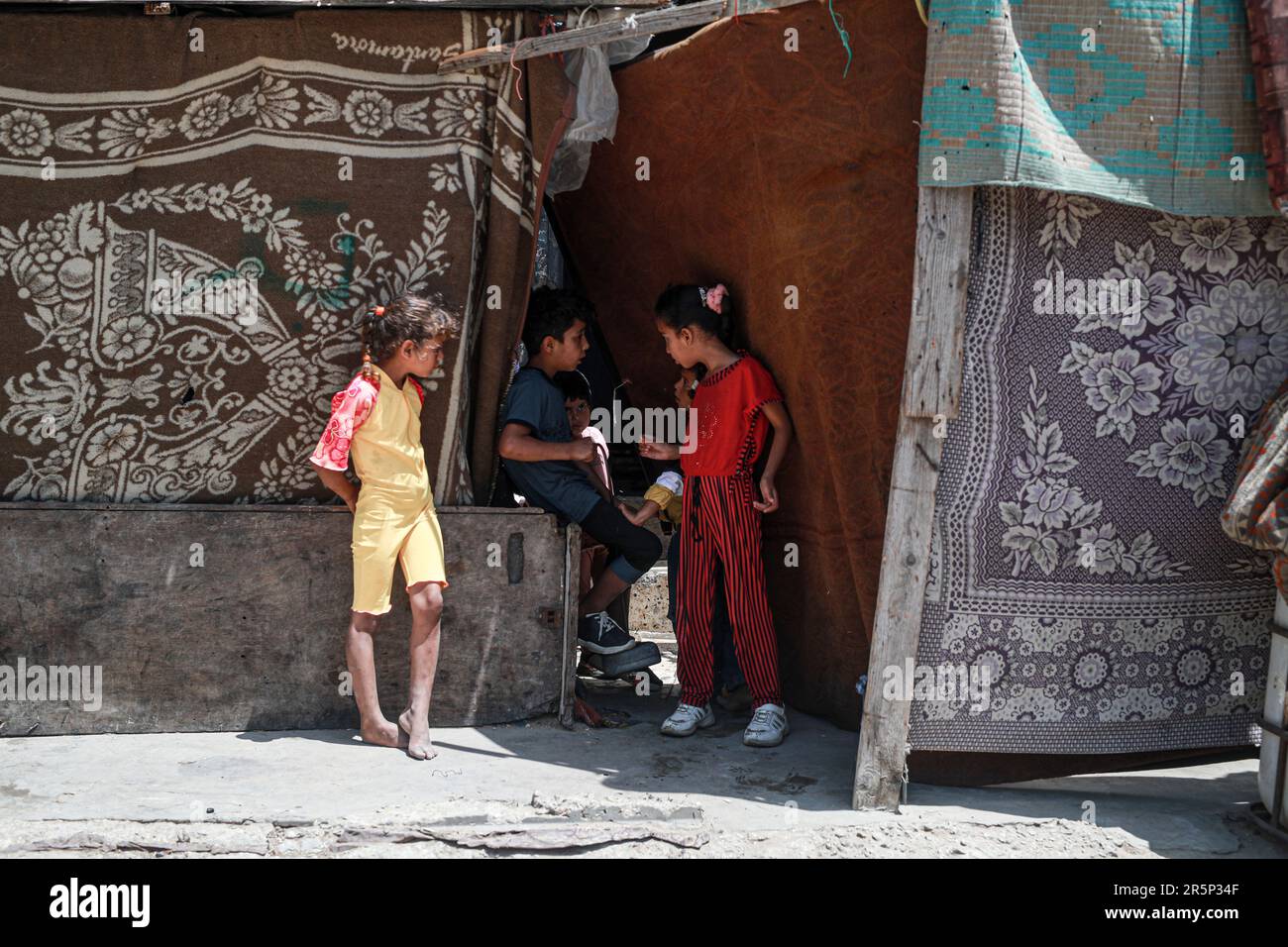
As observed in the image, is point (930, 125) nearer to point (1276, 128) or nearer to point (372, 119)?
point (1276, 128)

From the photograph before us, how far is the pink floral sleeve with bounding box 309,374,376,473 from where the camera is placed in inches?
165

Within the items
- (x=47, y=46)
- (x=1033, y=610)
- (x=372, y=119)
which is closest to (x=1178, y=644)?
(x=1033, y=610)

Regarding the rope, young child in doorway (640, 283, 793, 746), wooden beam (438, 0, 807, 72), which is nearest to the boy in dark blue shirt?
young child in doorway (640, 283, 793, 746)

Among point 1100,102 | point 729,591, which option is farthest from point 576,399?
point 1100,102

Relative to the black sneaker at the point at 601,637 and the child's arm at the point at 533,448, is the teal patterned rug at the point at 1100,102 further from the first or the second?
the black sneaker at the point at 601,637

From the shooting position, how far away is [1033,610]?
382 centimetres

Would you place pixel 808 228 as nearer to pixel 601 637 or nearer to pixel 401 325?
pixel 401 325

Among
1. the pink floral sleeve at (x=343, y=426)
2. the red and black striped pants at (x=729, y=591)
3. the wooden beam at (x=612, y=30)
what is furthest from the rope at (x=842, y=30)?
the pink floral sleeve at (x=343, y=426)

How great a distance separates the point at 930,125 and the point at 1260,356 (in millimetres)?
1280

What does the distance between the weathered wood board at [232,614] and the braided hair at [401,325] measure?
1.97 feet

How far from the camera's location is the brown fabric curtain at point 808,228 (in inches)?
157

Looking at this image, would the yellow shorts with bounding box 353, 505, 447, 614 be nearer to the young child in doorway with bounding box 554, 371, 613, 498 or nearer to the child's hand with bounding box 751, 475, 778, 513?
the young child in doorway with bounding box 554, 371, 613, 498

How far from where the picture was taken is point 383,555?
4266 millimetres

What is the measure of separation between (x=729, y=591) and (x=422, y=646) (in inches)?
45.6
